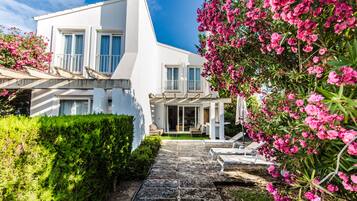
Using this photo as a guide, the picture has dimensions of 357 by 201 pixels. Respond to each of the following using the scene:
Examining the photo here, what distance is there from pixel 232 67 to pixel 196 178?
3.93 meters

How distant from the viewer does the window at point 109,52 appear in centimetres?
1273

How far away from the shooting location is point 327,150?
2.27 meters

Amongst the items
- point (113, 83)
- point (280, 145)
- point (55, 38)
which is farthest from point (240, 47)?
point (55, 38)

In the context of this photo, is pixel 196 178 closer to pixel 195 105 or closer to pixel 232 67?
pixel 232 67

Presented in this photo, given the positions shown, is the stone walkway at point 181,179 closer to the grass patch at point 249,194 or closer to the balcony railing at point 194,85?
the grass patch at point 249,194

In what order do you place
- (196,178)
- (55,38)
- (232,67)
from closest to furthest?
(232,67), (196,178), (55,38)

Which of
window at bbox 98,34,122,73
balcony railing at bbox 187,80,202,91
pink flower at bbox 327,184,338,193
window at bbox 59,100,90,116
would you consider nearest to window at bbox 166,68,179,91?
balcony railing at bbox 187,80,202,91

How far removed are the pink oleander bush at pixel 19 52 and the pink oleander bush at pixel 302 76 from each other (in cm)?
925

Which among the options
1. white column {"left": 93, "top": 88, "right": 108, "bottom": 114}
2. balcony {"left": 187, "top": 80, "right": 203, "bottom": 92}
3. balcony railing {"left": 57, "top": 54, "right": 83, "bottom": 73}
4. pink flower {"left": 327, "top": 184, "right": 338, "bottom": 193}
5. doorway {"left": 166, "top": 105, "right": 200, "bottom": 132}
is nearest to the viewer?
pink flower {"left": 327, "top": 184, "right": 338, "bottom": 193}

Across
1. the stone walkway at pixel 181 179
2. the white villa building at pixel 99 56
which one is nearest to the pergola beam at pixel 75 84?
the white villa building at pixel 99 56

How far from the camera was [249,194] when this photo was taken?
18.3 ft

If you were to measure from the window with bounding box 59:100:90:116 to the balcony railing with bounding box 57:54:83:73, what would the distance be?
2512 mm

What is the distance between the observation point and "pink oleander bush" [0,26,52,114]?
9.90m

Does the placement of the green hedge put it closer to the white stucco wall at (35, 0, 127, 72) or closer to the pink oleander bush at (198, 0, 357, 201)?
the pink oleander bush at (198, 0, 357, 201)
